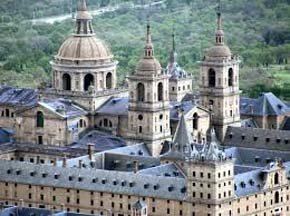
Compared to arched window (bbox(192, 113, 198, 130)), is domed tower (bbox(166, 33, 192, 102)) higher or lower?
higher

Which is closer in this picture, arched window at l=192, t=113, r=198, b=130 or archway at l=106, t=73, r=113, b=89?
arched window at l=192, t=113, r=198, b=130

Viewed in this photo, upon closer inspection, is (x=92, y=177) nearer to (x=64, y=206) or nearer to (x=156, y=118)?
(x=64, y=206)

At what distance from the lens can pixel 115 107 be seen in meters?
183

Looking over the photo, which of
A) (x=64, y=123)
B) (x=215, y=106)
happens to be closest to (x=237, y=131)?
(x=215, y=106)

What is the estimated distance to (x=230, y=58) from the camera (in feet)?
605

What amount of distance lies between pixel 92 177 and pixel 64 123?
16065 millimetres

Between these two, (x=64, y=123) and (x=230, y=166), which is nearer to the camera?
(x=230, y=166)

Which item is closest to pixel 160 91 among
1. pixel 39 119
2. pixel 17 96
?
pixel 39 119

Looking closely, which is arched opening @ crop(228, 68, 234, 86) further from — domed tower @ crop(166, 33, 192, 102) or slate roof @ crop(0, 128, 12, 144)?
slate roof @ crop(0, 128, 12, 144)

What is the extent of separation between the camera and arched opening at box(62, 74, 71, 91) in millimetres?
185375

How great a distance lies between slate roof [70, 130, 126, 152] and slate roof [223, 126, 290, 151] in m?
10.6

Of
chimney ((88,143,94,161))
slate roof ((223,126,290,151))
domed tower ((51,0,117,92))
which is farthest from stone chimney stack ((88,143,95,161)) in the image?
slate roof ((223,126,290,151))

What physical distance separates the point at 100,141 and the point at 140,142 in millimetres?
3963

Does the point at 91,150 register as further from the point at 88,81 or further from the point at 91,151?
the point at 88,81
